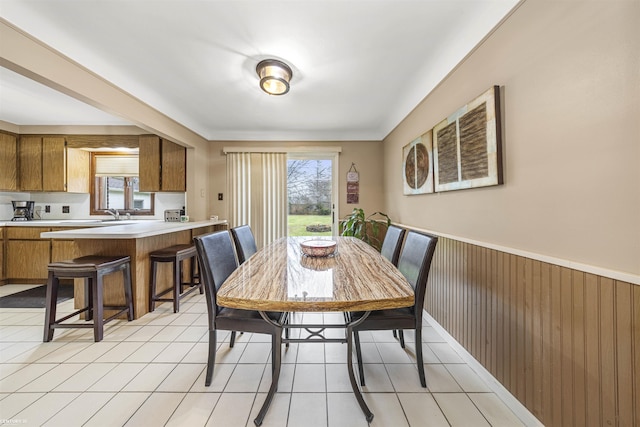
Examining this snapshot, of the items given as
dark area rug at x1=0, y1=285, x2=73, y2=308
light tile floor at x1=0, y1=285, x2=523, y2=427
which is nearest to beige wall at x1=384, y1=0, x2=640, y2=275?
light tile floor at x1=0, y1=285, x2=523, y2=427

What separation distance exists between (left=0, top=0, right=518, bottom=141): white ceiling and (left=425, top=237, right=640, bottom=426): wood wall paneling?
1.44 meters

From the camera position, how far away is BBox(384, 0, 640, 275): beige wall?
834 mm

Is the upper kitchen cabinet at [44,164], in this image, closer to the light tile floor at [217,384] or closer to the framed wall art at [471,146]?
the light tile floor at [217,384]

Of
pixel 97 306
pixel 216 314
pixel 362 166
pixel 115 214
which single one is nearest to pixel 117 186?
pixel 115 214

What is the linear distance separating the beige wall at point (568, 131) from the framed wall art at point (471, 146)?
0.19 ft

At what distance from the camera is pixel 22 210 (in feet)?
11.6

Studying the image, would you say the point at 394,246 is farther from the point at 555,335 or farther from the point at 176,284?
the point at 176,284

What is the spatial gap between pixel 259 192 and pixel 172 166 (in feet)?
4.31

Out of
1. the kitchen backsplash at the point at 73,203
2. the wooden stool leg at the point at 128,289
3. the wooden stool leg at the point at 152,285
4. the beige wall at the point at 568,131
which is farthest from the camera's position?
the kitchen backsplash at the point at 73,203

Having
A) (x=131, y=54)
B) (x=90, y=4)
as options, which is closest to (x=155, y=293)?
(x=131, y=54)

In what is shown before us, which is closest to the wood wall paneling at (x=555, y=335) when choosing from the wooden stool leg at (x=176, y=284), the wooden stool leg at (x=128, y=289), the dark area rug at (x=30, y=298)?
the wooden stool leg at (x=176, y=284)

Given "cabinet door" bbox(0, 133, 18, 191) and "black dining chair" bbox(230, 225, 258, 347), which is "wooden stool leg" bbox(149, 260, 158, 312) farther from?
"cabinet door" bbox(0, 133, 18, 191)

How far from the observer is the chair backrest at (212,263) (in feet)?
4.67

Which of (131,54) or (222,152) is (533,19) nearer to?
(131,54)
